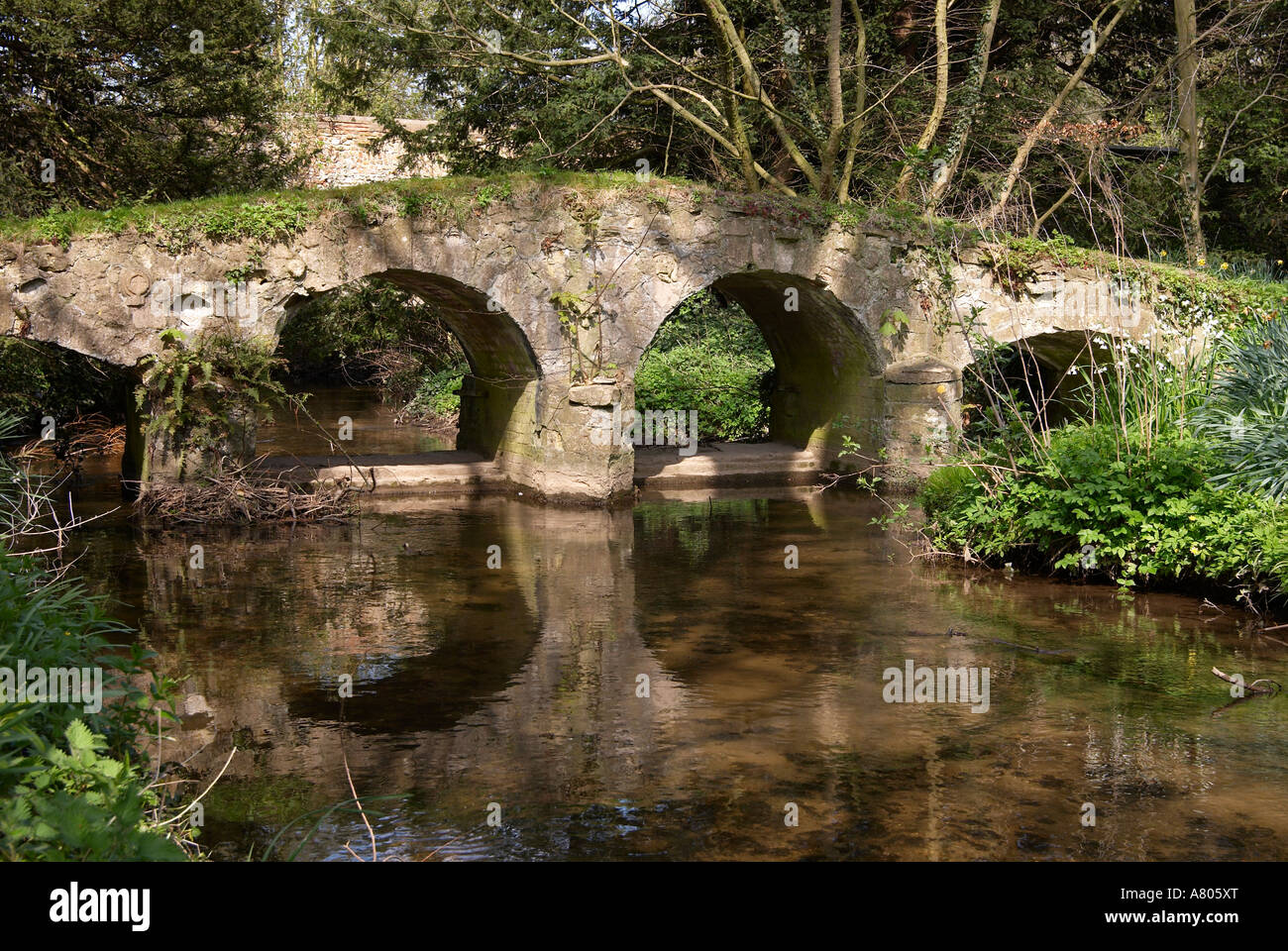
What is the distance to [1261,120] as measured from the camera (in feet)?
65.9

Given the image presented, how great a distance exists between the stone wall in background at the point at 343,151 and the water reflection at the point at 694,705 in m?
12.4

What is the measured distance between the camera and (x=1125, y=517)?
907 cm

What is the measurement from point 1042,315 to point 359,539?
8.43m

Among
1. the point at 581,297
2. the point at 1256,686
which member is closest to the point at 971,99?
the point at 581,297

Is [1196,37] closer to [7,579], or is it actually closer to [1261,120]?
[1261,120]

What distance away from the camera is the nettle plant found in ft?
37.2

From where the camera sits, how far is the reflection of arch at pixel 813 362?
14.1m

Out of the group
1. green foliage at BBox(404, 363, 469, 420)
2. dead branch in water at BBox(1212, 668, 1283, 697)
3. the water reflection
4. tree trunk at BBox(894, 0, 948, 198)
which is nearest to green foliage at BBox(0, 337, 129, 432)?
green foliage at BBox(404, 363, 469, 420)

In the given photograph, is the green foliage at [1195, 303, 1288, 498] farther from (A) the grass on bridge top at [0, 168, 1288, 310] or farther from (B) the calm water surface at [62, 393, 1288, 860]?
(A) the grass on bridge top at [0, 168, 1288, 310]

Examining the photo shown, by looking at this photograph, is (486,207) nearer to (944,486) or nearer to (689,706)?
(944,486)

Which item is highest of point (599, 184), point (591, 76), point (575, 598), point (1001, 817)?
point (591, 76)

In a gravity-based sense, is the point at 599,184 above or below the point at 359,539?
above

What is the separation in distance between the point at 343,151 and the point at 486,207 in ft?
37.6
